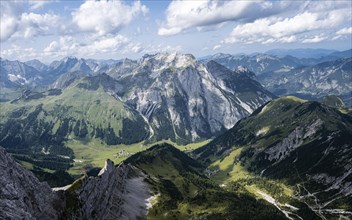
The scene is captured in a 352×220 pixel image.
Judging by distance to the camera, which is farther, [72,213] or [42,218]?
[72,213]

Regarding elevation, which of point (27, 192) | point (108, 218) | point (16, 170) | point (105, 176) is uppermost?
point (16, 170)

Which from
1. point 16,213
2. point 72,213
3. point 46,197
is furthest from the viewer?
point 72,213

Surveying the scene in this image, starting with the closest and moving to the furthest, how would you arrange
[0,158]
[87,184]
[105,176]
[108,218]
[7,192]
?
[7,192]
[0,158]
[87,184]
[108,218]
[105,176]

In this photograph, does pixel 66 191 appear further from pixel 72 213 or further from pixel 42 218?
pixel 42 218

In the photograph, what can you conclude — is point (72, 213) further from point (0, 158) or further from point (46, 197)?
point (0, 158)

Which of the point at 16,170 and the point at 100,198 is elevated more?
the point at 16,170

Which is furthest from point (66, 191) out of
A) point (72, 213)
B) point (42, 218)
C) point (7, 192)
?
point (7, 192)

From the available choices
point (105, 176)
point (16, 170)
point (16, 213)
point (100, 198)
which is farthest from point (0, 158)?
point (105, 176)
